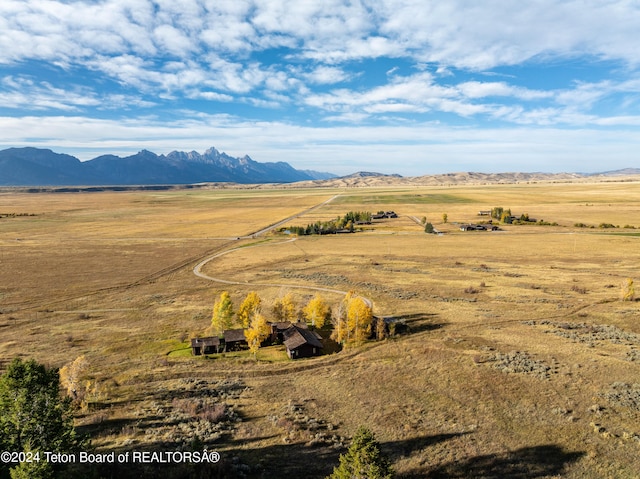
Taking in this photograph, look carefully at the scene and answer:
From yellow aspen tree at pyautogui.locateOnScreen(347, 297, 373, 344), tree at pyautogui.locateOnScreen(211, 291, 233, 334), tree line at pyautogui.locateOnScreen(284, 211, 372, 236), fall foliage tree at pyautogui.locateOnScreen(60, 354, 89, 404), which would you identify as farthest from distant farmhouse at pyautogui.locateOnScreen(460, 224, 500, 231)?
fall foliage tree at pyautogui.locateOnScreen(60, 354, 89, 404)

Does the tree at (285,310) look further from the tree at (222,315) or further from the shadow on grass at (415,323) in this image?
the shadow on grass at (415,323)

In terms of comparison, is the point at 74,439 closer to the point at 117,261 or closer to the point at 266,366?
the point at 266,366

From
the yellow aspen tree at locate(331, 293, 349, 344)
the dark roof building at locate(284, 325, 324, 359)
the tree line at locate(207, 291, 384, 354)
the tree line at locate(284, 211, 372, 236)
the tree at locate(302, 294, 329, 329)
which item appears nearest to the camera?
the dark roof building at locate(284, 325, 324, 359)

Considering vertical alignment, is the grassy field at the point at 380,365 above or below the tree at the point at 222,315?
below

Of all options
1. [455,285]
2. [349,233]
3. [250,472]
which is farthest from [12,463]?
[349,233]

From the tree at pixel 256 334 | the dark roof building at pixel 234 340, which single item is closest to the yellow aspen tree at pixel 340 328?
the tree at pixel 256 334

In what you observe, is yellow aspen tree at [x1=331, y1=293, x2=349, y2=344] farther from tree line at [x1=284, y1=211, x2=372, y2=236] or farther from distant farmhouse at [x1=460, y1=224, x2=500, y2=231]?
distant farmhouse at [x1=460, y1=224, x2=500, y2=231]

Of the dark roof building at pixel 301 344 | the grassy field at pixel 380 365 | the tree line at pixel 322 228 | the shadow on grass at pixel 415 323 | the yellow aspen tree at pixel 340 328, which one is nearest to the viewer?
the grassy field at pixel 380 365
